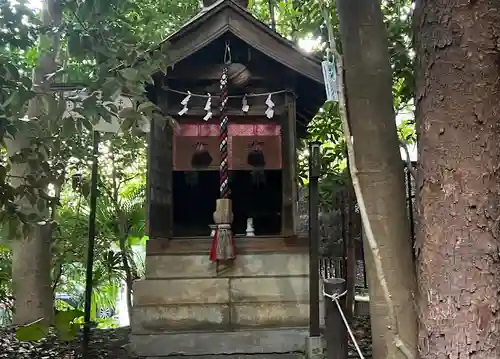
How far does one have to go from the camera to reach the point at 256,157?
5523mm

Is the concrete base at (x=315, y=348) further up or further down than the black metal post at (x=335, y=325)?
further down

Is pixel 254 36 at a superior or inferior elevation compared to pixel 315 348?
superior

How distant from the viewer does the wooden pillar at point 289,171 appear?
5.42 metres

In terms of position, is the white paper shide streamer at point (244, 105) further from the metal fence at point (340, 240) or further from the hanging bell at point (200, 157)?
the metal fence at point (340, 240)

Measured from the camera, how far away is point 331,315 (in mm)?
2975

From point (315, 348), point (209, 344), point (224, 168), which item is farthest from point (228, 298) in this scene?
point (224, 168)

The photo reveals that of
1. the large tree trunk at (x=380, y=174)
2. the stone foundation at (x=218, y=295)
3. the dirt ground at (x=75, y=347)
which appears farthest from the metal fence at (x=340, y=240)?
the large tree trunk at (x=380, y=174)

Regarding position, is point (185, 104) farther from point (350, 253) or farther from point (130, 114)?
point (130, 114)

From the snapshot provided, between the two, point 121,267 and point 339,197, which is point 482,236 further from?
point 121,267

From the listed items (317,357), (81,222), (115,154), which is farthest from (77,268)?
(317,357)

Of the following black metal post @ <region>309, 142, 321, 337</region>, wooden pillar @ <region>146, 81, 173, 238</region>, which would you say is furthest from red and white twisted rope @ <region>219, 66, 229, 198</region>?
black metal post @ <region>309, 142, 321, 337</region>

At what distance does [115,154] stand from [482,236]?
7.50 meters

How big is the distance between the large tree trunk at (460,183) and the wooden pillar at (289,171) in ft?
11.5

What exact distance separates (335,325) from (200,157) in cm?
297
